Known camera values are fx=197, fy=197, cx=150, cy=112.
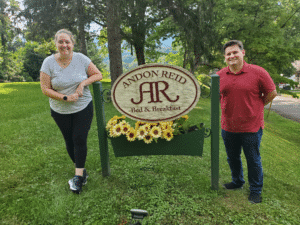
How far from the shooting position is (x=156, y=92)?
213 cm

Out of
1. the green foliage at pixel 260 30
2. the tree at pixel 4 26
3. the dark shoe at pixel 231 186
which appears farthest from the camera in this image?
the tree at pixel 4 26

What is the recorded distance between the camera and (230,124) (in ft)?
7.29

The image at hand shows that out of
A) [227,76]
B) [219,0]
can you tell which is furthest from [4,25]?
[227,76]

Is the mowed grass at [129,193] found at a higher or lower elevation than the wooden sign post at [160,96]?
lower

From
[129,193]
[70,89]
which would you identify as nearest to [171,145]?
[129,193]

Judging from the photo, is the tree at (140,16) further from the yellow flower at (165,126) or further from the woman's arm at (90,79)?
the yellow flower at (165,126)

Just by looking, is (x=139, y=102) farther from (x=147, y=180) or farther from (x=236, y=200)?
(x=236, y=200)

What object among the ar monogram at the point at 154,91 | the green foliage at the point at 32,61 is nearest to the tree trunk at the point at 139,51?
the ar monogram at the point at 154,91

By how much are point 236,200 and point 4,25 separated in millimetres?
32788

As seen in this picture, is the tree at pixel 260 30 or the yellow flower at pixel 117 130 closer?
the yellow flower at pixel 117 130

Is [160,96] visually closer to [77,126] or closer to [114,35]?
[77,126]

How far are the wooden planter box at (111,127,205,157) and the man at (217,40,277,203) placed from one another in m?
0.38

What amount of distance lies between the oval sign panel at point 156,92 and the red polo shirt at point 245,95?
38cm

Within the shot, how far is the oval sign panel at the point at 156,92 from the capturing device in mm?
2082
